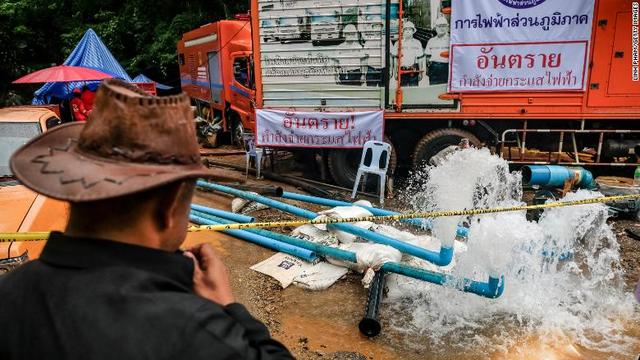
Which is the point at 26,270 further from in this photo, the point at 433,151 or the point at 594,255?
the point at 433,151

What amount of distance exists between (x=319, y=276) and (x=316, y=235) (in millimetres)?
778

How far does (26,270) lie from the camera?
3.42 ft

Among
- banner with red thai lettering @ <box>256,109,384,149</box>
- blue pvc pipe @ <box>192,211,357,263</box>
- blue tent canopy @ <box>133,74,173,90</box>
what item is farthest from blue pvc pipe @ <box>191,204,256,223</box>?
blue tent canopy @ <box>133,74,173,90</box>

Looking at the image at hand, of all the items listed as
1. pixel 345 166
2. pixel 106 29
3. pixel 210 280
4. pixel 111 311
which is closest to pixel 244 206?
pixel 345 166

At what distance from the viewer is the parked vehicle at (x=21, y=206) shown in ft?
10.5

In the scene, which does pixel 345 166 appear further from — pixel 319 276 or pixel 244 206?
pixel 319 276

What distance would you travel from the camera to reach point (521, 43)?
717 cm

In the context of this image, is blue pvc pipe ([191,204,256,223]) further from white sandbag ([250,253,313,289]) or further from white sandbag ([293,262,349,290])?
white sandbag ([293,262,349,290])

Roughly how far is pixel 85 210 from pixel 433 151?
747 cm

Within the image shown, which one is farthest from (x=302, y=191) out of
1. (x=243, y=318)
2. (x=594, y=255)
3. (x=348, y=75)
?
(x=243, y=318)

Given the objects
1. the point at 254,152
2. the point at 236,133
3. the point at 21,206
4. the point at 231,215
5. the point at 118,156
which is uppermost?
the point at 118,156

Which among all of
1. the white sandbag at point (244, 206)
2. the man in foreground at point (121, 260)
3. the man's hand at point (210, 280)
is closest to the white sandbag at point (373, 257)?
the white sandbag at point (244, 206)

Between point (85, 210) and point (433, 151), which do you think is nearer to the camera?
point (85, 210)

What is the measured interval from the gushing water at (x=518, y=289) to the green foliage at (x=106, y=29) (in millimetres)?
14959
